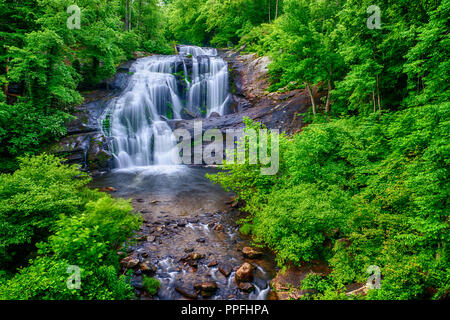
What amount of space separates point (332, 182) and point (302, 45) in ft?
30.1

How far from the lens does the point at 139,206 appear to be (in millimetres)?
10086

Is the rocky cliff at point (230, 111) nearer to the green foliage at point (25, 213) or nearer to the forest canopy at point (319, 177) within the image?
the forest canopy at point (319, 177)

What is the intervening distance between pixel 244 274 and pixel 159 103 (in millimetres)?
18105

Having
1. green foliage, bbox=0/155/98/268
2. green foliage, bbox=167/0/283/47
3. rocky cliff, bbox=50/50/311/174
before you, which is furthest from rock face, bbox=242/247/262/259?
green foliage, bbox=167/0/283/47

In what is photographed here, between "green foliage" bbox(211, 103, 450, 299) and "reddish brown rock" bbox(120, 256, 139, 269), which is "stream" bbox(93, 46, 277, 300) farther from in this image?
"green foliage" bbox(211, 103, 450, 299)

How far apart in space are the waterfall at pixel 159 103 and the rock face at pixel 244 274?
1278 centimetres

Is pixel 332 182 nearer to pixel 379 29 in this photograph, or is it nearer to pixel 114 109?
pixel 379 29

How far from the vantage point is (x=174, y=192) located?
12023 mm

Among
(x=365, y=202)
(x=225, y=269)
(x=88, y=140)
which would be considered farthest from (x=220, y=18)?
(x=225, y=269)

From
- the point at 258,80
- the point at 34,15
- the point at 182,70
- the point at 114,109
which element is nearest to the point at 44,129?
the point at 114,109

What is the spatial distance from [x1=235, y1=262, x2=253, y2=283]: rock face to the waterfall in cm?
1278

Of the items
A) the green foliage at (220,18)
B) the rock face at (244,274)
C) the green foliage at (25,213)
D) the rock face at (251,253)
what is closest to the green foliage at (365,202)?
the rock face at (251,253)

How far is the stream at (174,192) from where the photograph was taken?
19.2ft

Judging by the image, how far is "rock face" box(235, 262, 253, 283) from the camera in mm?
5738
